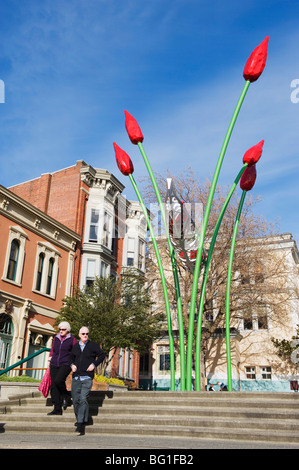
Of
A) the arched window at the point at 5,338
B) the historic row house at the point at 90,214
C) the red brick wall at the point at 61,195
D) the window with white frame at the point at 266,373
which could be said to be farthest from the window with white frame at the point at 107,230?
the window with white frame at the point at 266,373

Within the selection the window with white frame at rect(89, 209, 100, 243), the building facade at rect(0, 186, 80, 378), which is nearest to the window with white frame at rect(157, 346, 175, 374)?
the window with white frame at rect(89, 209, 100, 243)

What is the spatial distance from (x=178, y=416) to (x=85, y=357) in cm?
199

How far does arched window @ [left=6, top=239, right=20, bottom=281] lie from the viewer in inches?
826

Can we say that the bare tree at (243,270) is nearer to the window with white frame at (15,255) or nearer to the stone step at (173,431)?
the window with white frame at (15,255)

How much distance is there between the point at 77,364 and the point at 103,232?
21.2m

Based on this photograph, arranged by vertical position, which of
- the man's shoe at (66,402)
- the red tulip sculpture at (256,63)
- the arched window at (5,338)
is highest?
the red tulip sculpture at (256,63)

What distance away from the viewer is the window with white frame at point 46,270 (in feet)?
75.6

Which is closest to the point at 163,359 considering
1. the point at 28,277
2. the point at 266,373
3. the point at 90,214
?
the point at 266,373

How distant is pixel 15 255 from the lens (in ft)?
70.6

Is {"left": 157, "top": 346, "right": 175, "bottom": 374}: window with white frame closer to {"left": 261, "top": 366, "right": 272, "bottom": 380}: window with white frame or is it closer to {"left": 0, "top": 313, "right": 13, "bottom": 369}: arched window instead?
{"left": 261, "top": 366, "right": 272, "bottom": 380}: window with white frame

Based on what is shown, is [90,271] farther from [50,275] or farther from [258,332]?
[258,332]

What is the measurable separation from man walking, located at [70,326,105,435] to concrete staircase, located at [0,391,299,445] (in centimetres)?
38

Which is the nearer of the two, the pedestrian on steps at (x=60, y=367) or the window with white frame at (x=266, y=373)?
the pedestrian on steps at (x=60, y=367)
